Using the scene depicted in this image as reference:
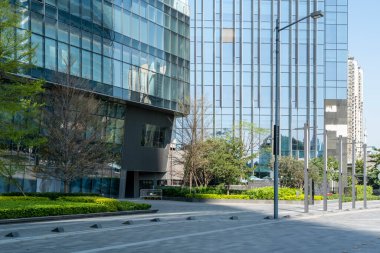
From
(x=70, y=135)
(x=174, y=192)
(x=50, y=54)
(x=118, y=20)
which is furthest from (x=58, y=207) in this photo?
(x=174, y=192)

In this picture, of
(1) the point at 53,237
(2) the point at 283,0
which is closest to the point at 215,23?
(2) the point at 283,0

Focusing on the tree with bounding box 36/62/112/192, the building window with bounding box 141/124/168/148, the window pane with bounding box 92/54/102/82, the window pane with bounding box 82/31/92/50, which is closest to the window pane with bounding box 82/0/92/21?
the window pane with bounding box 82/31/92/50

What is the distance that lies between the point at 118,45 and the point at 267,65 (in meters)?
42.6

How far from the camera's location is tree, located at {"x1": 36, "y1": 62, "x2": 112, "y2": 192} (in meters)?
36.5

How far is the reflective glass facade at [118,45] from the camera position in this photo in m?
41.3

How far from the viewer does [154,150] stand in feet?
192

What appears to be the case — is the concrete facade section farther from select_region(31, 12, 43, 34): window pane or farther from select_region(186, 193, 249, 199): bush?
select_region(31, 12, 43, 34): window pane

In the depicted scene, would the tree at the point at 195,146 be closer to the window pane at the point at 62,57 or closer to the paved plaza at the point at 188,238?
the window pane at the point at 62,57

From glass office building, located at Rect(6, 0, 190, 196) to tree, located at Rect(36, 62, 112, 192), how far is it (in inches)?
85.0

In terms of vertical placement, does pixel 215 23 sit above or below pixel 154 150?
above

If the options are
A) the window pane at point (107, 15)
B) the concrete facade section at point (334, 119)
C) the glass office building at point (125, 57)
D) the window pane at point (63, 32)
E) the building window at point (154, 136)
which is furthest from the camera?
the concrete facade section at point (334, 119)

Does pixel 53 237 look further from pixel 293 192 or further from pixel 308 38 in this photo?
pixel 308 38

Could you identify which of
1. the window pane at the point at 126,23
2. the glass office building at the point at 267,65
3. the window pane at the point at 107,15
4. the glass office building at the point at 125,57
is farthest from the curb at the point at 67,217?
the glass office building at the point at 267,65

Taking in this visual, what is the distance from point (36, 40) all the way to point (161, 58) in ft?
57.3
